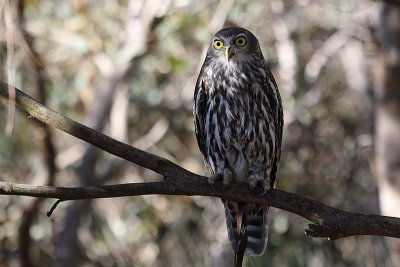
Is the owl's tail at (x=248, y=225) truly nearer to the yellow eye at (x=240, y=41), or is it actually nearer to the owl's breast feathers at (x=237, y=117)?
the owl's breast feathers at (x=237, y=117)

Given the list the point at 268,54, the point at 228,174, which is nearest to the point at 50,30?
the point at 268,54

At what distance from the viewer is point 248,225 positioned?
18.2ft

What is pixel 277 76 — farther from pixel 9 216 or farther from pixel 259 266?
pixel 9 216

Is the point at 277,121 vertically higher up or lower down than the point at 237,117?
higher up

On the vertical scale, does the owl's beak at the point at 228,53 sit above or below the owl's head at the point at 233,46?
below

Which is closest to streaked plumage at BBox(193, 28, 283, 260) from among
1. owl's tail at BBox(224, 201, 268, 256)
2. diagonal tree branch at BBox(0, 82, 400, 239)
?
owl's tail at BBox(224, 201, 268, 256)

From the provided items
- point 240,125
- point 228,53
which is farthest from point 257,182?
point 228,53

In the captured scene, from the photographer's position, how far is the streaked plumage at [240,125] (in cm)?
535

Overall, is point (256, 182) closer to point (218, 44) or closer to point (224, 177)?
point (224, 177)

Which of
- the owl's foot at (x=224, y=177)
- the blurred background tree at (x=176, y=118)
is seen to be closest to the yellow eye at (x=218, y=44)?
the owl's foot at (x=224, y=177)

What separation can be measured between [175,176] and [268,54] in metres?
7.06

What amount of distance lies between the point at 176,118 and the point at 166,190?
615 cm

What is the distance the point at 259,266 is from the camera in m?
8.97

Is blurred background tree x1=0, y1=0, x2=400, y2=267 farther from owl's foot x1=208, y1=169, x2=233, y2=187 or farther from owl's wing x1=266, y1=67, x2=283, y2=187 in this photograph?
owl's foot x1=208, y1=169, x2=233, y2=187
